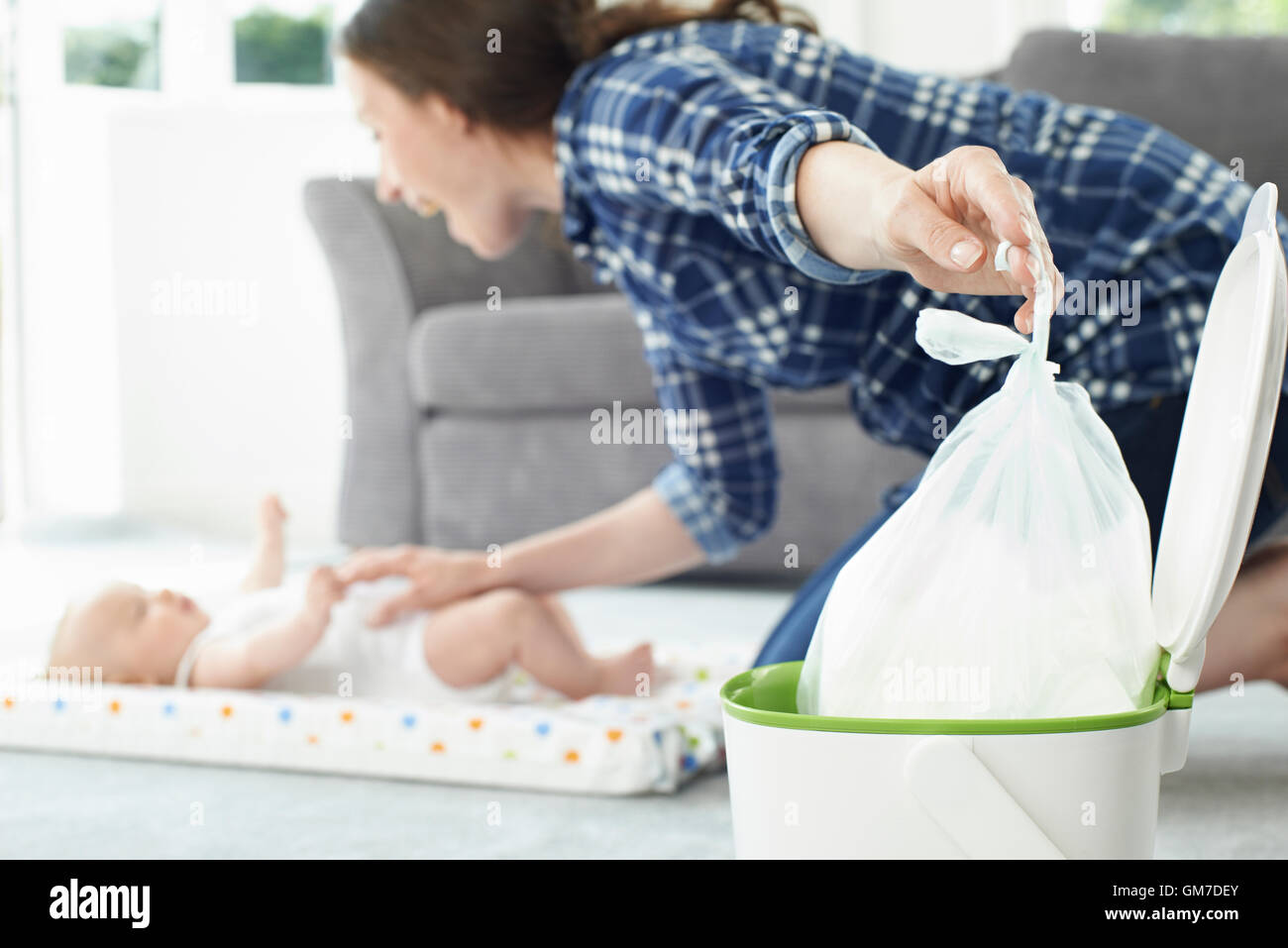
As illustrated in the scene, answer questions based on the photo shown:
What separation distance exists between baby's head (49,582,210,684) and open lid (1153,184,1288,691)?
101 centimetres

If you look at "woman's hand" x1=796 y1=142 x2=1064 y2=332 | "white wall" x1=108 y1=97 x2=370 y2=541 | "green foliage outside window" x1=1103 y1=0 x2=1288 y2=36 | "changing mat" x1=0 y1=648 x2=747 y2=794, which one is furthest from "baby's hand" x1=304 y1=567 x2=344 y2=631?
"green foliage outside window" x1=1103 y1=0 x2=1288 y2=36

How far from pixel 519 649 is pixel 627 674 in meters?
0.12

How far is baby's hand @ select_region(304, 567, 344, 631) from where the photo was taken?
125 cm

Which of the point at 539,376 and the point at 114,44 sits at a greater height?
the point at 114,44

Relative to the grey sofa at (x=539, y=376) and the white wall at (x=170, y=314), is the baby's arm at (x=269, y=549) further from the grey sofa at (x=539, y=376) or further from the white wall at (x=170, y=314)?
the white wall at (x=170, y=314)

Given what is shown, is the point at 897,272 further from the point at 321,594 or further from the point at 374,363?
the point at 374,363

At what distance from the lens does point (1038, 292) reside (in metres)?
0.50

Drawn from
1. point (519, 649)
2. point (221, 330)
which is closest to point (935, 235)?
point (519, 649)

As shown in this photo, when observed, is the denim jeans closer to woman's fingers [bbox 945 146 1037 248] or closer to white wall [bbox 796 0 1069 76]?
woman's fingers [bbox 945 146 1037 248]

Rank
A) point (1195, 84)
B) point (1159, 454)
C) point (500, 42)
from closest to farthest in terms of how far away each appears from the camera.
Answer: point (1159, 454)
point (500, 42)
point (1195, 84)

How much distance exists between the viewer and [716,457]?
1191mm

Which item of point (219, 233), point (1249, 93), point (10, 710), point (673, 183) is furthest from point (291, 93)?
point (673, 183)
